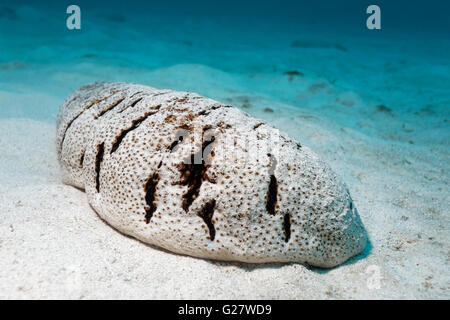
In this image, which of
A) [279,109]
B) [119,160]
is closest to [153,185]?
[119,160]

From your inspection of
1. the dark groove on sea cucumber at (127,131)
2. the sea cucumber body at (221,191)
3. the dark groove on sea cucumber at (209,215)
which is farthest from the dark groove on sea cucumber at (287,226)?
the dark groove on sea cucumber at (127,131)

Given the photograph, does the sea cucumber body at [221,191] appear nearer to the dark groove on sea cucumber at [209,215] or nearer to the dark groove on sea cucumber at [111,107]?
the dark groove on sea cucumber at [209,215]

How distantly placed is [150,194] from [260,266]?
95 centimetres

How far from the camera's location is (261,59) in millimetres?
12266

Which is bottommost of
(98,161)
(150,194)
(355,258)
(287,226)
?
(355,258)

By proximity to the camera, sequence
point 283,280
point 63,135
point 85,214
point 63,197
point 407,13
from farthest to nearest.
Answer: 1. point 407,13
2. point 63,135
3. point 63,197
4. point 85,214
5. point 283,280

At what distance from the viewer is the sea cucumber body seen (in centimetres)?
193

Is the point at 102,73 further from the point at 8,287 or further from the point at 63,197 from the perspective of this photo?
the point at 8,287

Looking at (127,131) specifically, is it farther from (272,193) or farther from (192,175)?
(272,193)

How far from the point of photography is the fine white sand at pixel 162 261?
1.75 meters

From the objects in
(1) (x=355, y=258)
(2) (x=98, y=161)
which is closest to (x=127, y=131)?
(2) (x=98, y=161)

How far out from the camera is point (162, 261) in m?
Answer: 2.01

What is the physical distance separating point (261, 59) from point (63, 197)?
11.2 m

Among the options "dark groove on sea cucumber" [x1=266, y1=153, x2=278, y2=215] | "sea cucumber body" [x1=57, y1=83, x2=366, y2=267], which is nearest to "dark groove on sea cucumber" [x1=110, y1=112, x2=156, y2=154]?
"sea cucumber body" [x1=57, y1=83, x2=366, y2=267]
